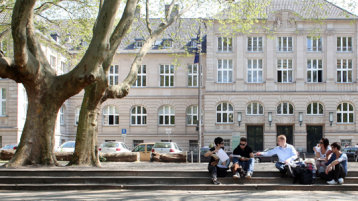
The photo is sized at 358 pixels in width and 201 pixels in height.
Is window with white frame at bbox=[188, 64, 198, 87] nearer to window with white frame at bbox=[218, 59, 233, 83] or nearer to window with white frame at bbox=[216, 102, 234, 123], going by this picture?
window with white frame at bbox=[218, 59, 233, 83]

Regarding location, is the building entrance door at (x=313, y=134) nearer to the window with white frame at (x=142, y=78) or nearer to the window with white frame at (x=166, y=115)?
the window with white frame at (x=166, y=115)

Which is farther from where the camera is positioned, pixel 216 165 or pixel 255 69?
pixel 255 69

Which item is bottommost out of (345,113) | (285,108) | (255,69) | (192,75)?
(345,113)

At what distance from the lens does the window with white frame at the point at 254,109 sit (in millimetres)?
50609

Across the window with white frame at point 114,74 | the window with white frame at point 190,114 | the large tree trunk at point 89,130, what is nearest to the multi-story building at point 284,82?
the window with white frame at point 190,114

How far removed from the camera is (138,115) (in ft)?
177

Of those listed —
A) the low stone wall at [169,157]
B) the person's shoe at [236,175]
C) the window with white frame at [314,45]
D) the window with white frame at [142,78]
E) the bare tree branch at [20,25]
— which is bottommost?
the low stone wall at [169,157]

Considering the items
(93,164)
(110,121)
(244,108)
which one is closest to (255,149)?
(244,108)

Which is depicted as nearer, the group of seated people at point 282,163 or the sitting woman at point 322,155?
the group of seated people at point 282,163

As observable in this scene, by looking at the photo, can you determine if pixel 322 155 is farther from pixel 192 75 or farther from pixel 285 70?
pixel 192 75

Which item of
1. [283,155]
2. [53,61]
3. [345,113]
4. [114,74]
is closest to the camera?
[283,155]

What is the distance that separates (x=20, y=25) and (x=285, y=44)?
3922cm

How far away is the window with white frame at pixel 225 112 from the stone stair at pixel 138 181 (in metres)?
36.2

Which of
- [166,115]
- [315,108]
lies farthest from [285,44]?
[166,115]
